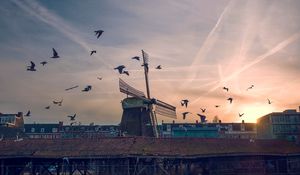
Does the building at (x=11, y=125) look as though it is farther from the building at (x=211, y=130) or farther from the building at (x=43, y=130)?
the building at (x=211, y=130)

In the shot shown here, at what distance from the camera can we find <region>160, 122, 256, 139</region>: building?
226 feet

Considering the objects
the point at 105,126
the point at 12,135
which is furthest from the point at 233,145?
the point at 105,126

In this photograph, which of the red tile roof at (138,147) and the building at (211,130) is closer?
the red tile roof at (138,147)

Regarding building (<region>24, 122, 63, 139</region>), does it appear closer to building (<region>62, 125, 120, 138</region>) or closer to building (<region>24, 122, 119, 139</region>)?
building (<region>24, 122, 119, 139</region>)

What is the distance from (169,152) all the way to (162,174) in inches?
95.6

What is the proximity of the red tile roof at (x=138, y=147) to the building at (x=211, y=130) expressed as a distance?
115 feet

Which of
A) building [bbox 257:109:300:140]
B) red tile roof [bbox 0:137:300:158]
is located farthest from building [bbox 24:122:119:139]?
red tile roof [bbox 0:137:300:158]

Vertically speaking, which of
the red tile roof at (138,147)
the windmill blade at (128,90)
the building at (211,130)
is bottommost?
the red tile roof at (138,147)

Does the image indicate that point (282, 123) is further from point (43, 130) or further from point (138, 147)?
point (43, 130)

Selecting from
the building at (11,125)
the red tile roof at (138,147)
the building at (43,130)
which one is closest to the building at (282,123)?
the red tile roof at (138,147)

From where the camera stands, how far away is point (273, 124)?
60.1 meters

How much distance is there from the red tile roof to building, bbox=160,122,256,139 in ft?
115

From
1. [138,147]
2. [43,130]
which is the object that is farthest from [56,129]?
[138,147]

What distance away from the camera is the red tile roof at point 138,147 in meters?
28.1
